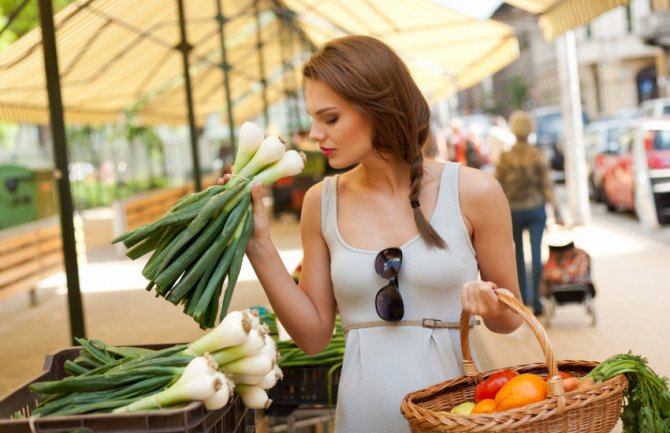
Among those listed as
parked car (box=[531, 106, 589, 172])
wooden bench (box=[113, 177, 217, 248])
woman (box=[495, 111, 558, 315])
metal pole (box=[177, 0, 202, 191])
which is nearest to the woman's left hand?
woman (box=[495, 111, 558, 315])

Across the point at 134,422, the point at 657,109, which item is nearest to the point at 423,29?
the point at 657,109

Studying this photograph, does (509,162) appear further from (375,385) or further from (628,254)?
(375,385)

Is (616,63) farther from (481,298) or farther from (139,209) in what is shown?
(481,298)

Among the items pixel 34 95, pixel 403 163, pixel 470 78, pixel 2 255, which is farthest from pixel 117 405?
pixel 470 78

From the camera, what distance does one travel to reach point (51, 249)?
1345 centimetres

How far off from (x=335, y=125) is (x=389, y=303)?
0.45 m

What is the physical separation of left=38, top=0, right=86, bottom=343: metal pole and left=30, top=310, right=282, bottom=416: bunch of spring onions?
14.0 feet

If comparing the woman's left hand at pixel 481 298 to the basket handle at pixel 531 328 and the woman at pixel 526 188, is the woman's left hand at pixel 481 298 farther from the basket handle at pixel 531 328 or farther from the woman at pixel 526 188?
the woman at pixel 526 188

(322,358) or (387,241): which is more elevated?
(387,241)

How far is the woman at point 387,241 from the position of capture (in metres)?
2.46

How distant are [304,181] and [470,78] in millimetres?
5667

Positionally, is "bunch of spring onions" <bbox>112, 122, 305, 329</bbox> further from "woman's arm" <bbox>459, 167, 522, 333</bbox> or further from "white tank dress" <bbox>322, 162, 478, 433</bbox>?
"woman's arm" <bbox>459, 167, 522, 333</bbox>

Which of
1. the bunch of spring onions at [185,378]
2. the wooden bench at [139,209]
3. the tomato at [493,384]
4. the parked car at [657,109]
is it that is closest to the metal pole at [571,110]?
the wooden bench at [139,209]

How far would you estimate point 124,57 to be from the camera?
643 inches
